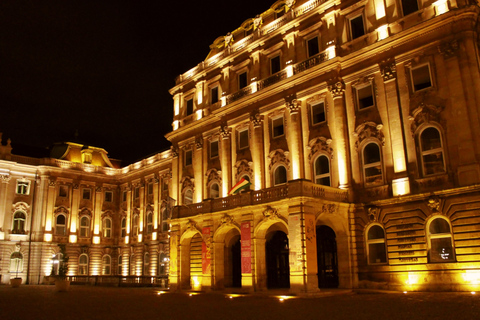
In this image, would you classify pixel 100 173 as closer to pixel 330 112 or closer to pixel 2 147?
pixel 2 147

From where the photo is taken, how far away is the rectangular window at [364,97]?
27953 mm

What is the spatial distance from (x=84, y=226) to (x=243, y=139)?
32.3 m

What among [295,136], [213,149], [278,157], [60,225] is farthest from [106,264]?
[295,136]

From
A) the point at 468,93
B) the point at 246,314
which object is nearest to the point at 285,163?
the point at 468,93

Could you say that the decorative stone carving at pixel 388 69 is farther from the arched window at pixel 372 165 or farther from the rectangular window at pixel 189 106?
the rectangular window at pixel 189 106

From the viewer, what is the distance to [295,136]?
30.9 m

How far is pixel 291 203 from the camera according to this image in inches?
977

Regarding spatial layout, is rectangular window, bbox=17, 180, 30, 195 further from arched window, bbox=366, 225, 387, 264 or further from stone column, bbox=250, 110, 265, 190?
arched window, bbox=366, 225, 387, 264

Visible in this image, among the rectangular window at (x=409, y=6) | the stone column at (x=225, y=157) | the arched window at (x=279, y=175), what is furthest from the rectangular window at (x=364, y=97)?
the stone column at (x=225, y=157)

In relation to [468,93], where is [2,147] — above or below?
above

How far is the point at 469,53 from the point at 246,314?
61.2ft

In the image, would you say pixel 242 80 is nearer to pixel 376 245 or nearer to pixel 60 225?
pixel 376 245

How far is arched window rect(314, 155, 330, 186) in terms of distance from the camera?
95.7 feet

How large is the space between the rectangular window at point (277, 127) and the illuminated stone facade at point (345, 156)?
8 cm
